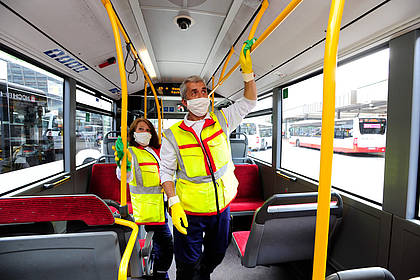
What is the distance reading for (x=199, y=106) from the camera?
162 centimetres

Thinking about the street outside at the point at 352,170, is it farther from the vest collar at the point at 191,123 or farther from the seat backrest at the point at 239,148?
the vest collar at the point at 191,123

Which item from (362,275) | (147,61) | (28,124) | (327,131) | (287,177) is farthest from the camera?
(147,61)

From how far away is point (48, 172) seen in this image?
2855mm

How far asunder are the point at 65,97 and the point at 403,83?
3960mm

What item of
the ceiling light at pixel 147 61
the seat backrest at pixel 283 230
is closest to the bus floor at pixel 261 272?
the seat backrest at pixel 283 230

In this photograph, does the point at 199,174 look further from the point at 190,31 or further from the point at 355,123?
the point at 190,31

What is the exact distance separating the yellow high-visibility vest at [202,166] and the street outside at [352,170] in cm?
136

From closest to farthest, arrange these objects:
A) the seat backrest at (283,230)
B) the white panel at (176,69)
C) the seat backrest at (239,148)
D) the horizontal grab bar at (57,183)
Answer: the seat backrest at (283,230), the horizontal grab bar at (57,183), the white panel at (176,69), the seat backrest at (239,148)

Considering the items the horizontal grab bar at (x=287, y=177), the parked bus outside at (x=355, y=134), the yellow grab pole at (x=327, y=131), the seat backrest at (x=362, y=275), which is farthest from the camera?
the horizontal grab bar at (x=287, y=177)

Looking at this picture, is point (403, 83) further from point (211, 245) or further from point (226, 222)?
point (211, 245)

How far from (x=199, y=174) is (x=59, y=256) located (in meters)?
0.90

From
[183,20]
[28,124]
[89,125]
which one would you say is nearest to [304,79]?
[183,20]

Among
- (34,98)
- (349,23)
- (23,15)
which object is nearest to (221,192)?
(349,23)

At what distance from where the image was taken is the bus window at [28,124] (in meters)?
2.14
